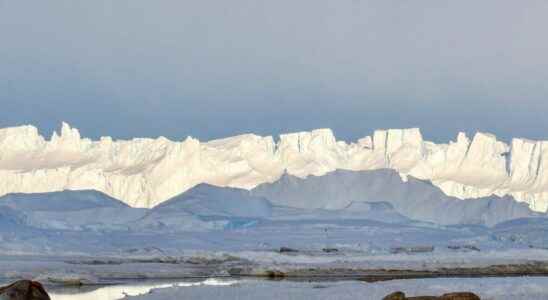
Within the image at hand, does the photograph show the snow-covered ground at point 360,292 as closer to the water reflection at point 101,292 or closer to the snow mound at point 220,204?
the water reflection at point 101,292

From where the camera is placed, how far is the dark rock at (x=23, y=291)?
21828 millimetres

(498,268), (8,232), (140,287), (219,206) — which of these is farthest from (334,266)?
(219,206)

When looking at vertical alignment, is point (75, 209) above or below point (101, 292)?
above

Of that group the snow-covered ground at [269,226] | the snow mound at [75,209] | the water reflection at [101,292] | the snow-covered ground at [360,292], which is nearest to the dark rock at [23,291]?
the snow-covered ground at [360,292]

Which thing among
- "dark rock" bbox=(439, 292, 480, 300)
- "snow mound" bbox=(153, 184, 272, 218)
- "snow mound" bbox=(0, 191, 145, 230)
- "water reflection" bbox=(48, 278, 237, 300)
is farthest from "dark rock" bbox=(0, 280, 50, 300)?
"snow mound" bbox=(153, 184, 272, 218)

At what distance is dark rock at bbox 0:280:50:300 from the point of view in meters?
21.8

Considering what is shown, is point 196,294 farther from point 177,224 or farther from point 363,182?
point 363,182

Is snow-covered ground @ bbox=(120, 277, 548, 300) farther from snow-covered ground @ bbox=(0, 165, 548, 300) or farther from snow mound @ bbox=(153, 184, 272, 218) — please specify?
snow mound @ bbox=(153, 184, 272, 218)

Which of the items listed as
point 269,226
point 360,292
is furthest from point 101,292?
point 269,226

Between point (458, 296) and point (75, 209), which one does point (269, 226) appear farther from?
point (458, 296)

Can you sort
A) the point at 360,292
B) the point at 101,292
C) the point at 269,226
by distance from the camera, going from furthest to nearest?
the point at 269,226 < the point at 101,292 < the point at 360,292

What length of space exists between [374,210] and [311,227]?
21.8 m

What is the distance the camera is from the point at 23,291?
2220 cm

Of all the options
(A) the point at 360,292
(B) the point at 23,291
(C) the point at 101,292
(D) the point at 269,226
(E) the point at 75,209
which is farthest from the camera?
(E) the point at 75,209
